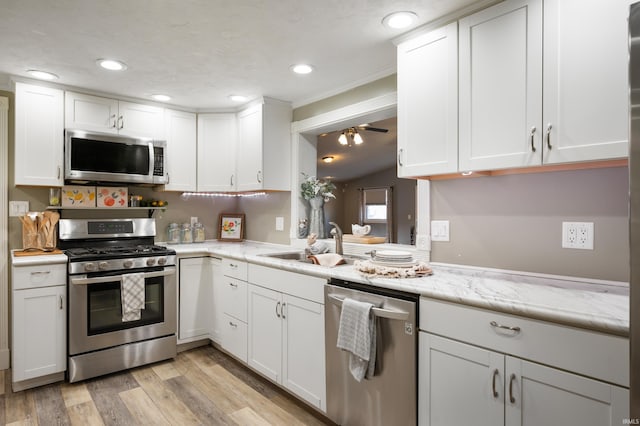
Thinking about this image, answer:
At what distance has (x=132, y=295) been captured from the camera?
2.86 meters

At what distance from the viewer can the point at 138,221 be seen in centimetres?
349

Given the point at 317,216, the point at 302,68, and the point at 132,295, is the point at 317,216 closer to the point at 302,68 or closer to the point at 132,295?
the point at 302,68

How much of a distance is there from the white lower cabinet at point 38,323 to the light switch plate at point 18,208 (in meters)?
0.72

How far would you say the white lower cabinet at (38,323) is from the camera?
Answer: 254 cm

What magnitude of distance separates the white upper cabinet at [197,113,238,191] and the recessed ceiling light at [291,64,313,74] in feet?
4.08

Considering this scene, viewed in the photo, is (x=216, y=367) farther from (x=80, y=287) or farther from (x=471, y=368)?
(x=471, y=368)

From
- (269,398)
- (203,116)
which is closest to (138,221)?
(203,116)

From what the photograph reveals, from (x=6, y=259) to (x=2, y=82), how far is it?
1.38 metres

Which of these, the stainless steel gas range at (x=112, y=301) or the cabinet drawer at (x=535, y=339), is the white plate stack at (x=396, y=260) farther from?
the stainless steel gas range at (x=112, y=301)

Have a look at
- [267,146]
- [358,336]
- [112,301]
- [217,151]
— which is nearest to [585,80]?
[358,336]

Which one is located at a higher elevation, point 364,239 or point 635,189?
point 635,189

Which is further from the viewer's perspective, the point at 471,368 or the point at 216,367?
the point at 216,367

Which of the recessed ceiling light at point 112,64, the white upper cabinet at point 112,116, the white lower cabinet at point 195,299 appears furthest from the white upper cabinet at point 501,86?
the white upper cabinet at point 112,116

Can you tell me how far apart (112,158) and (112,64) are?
34.4 inches
